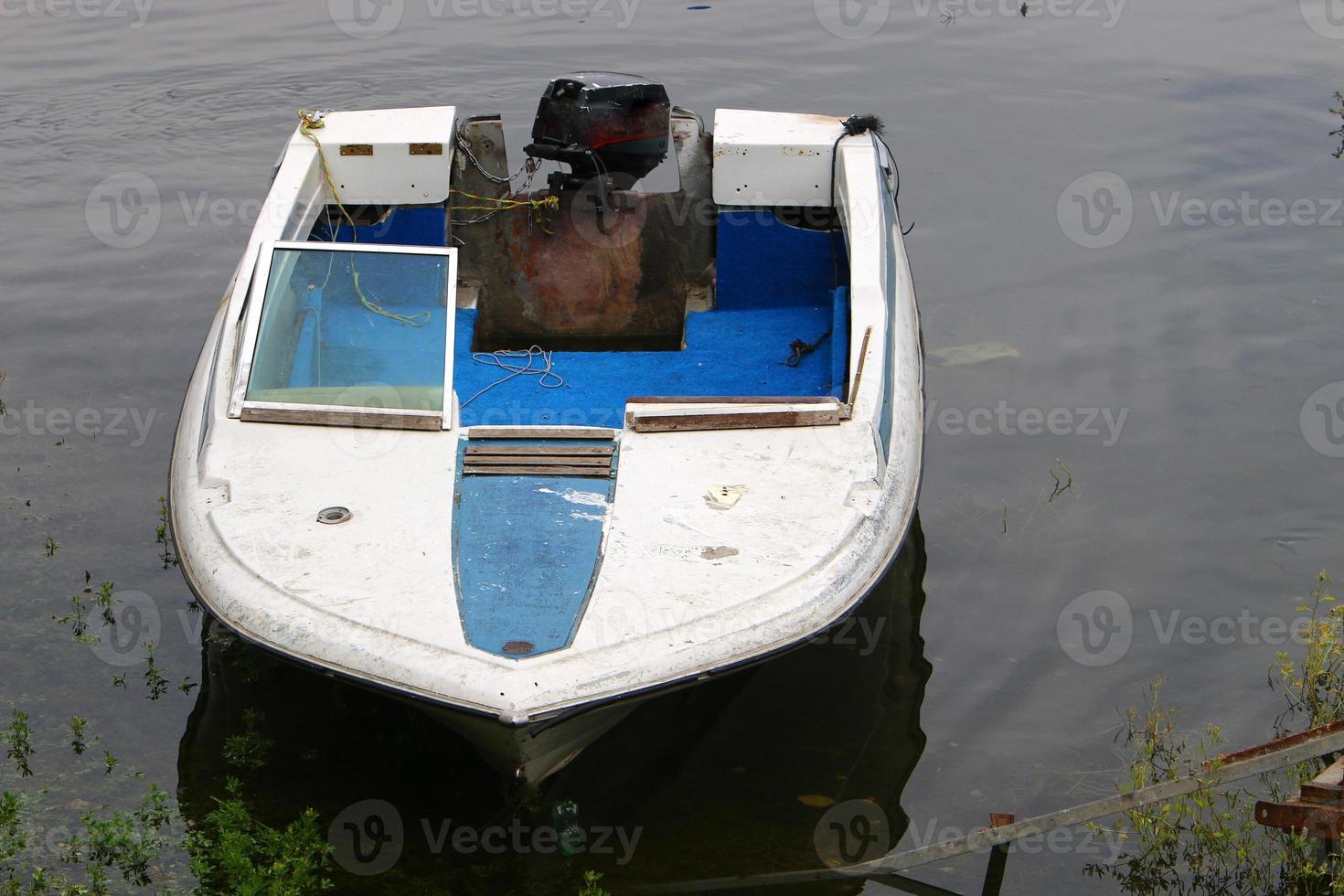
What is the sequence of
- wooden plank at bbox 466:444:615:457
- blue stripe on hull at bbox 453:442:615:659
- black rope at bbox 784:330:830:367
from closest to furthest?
blue stripe on hull at bbox 453:442:615:659 < wooden plank at bbox 466:444:615:457 < black rope at bbox 784:330:830:367

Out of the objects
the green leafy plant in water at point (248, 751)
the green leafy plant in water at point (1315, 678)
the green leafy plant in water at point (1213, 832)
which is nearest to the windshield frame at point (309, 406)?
the green leafy plant in water at point (248, 751)

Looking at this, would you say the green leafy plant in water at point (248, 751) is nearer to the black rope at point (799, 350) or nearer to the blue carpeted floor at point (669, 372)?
the blue carpeted floor at point (669, 372)

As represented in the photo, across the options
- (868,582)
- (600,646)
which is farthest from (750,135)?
(600,646)

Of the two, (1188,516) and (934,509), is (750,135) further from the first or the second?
(1188,516)

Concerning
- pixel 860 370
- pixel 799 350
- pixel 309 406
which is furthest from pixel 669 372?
pixel 309 406

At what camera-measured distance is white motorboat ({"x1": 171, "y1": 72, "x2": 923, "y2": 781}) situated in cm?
398

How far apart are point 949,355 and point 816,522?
3.77 metres

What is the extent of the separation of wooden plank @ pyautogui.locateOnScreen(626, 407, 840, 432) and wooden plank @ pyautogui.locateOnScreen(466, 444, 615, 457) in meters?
0.16

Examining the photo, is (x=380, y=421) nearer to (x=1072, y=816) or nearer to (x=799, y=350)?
(x=799, y=350)

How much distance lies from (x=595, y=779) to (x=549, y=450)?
117 centimetres

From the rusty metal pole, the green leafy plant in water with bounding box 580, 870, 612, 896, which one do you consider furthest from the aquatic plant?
the rusty metal pole

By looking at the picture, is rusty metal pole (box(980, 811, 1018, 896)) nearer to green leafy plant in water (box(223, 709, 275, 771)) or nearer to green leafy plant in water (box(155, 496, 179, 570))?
green leafy plant in water (box(223, 709, 275, 771))

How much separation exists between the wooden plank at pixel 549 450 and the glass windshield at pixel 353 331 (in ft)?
0.93

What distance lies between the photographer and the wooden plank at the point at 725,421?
4887 mm
